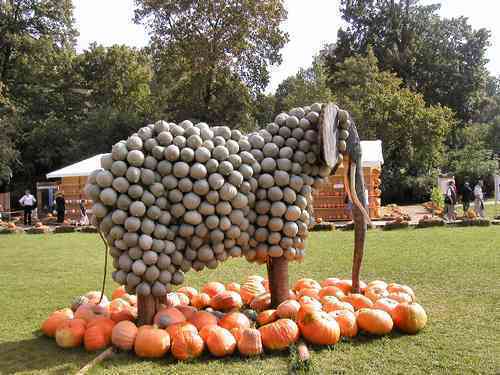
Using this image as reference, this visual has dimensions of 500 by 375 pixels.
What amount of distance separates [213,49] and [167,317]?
1089 inches

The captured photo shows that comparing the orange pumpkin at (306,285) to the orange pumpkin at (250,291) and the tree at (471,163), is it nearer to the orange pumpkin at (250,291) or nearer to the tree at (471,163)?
the orange pumpkin at (250,291)

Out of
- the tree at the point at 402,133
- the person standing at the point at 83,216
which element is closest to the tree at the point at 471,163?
the tree at the point at 402,133

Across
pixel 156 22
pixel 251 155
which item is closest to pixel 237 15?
pixel 156 22

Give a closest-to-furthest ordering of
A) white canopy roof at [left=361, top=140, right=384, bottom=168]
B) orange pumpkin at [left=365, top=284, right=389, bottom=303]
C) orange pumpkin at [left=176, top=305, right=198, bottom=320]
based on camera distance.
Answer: orange pumpkin at [left=176, top=305, right=198, bottom=320] → orange pumpkin at [left=365, top=284, right=389, bottom=303] → white canopy roof at [left=361, top=140, right=384, bottom=168]

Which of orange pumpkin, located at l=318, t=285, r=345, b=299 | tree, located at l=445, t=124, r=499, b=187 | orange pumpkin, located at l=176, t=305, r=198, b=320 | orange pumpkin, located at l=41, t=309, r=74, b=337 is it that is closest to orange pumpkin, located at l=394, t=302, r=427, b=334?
orange pumpkin, located at l=318, t=285, r=345, b=299

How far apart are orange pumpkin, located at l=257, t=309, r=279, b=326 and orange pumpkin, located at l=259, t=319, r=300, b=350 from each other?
0.46 meters

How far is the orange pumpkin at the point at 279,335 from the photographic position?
490cm

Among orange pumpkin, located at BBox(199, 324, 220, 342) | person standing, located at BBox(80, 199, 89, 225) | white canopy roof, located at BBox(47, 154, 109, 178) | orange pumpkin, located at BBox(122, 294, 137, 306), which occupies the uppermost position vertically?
white canopy roof, located at BBox(47, 154, 109, 178)

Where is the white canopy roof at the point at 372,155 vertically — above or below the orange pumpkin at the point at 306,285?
above

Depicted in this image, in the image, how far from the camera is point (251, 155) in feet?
18.3

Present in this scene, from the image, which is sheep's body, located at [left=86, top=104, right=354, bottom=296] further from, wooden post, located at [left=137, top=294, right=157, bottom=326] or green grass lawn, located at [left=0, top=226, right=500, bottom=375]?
green grass lawn, located at [left=0, top=226, right=500, bottom=375]

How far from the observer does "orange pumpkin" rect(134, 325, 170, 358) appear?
4.82 m

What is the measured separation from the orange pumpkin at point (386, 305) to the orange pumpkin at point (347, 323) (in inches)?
16.3

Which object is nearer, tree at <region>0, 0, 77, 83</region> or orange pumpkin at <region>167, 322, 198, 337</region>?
orange pumpkin at <region>167, 322, 198, 337</region>
